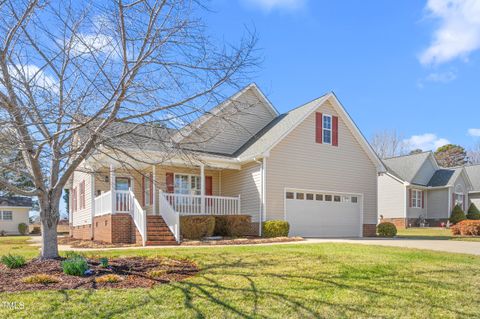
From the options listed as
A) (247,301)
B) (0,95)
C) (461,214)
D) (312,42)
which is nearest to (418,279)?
(247,301)

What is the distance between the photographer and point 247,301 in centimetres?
588

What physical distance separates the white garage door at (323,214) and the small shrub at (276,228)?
141 cm

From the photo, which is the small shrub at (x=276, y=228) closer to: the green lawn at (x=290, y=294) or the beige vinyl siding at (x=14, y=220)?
the green lawn at (x=290, y=294)

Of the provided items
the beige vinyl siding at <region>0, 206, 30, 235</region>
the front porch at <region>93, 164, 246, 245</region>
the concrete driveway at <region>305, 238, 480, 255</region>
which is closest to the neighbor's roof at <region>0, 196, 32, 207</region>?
the beige vinyl siding at <region>0, 206, 30, 235</region>

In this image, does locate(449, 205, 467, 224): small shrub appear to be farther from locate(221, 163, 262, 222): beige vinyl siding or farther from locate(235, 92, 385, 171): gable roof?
locate(221, 163, 262, 222): beige vinyl siding

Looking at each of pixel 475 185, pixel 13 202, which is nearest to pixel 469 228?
pixel 475 185

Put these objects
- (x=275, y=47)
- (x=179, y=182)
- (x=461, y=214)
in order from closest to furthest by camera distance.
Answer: (x=275, y=47) < (x=179, y=182) < (x=461, y=214)

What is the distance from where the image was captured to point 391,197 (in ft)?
109

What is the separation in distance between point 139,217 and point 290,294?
9.43 m

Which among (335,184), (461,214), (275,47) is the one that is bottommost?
(461,214)

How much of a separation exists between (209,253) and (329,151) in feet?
35.7

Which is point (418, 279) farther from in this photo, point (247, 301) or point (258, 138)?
point (258, 138)

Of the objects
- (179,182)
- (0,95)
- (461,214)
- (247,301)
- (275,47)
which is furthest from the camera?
(461,214)

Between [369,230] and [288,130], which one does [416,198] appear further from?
[288,130]
